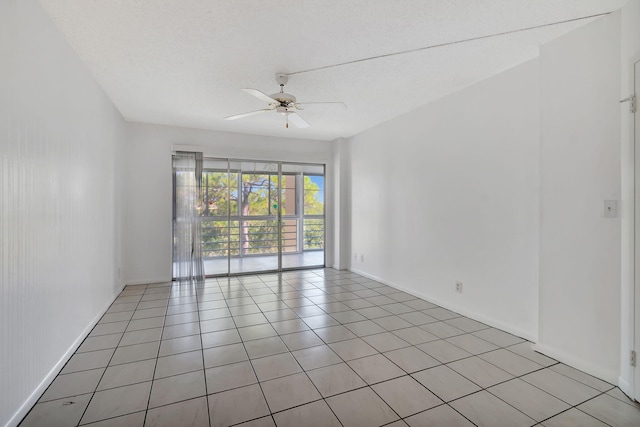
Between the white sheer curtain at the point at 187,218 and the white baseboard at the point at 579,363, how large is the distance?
443cm

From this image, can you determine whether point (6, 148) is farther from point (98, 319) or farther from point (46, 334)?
point (98, 319)

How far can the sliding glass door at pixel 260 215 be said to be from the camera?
5148mm

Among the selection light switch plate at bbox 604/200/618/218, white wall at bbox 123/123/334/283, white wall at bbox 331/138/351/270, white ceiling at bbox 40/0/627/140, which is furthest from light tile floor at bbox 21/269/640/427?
white ceiling at bbox 40/0/627/140

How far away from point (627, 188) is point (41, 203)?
12.2ft

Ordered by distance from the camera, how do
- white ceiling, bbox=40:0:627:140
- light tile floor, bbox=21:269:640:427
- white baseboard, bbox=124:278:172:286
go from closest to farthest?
light tile floor, bbox=21:269:640:427 < white ceiling, bbox=40:0:627:140 < white baseboard, bbox=124:278:172:286

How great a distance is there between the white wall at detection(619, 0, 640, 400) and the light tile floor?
0.88 ft

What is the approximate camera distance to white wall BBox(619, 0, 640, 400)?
1878 mm

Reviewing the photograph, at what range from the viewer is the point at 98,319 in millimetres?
3160

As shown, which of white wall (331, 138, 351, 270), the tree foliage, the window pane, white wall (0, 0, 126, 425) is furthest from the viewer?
the window pane

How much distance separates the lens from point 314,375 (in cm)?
214

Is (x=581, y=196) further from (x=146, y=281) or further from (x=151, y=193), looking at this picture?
(x=146, y=281)

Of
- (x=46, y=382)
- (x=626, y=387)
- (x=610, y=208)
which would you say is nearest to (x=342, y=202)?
(x=610, y=208)

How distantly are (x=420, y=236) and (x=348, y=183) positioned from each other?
214 cm

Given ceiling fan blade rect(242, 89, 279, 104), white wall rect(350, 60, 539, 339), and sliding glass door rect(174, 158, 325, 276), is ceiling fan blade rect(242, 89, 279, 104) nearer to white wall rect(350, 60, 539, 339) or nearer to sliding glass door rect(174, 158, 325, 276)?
white wall rect(350, 60, 539, 339)
